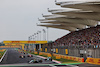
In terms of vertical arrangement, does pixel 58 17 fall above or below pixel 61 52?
above

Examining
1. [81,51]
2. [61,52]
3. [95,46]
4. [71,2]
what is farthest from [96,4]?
[61,52]

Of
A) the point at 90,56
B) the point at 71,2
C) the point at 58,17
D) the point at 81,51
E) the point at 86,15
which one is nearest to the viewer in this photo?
the point at 71,2

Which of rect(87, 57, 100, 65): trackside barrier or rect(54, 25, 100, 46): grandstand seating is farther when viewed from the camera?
rect(54, 25, 100, 46): grandstand seating

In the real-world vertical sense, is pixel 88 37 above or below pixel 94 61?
above

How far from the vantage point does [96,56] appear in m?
34.6

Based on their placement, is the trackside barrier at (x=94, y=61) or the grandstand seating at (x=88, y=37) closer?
the trackside barrier at (x=94, y=61)

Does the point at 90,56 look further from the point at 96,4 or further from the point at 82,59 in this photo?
the point at 96,4

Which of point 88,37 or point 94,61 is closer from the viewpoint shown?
point 94,61

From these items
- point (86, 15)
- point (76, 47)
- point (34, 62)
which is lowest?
Result: point (34, 62)

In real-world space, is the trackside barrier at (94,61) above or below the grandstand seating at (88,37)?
below

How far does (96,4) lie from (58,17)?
52.8 ft

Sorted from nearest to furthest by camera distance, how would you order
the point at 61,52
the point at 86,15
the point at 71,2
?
the point at 71,2, the point at 86,15, the point at 61,52

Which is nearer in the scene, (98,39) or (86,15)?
(98,39)

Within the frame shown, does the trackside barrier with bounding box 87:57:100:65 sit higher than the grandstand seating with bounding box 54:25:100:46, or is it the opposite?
the grandstand seating with bounding box 54:25:100:46
